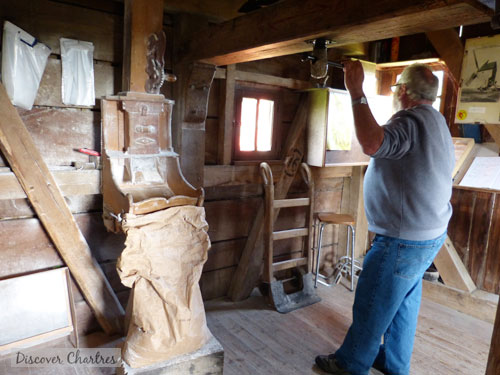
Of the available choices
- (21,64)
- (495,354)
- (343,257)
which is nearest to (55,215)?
(21,64)

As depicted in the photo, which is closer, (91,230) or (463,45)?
(91,230)

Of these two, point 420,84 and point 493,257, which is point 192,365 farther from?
point 493,257

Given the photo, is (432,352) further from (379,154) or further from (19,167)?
(19,167)

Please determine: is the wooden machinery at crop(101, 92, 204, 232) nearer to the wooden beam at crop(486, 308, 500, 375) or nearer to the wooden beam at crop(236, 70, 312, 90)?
the wooden beam at crop(236, 70, 312, 90)

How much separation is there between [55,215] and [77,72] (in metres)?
0.77

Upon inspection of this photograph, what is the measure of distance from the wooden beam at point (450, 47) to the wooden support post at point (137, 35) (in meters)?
1.93

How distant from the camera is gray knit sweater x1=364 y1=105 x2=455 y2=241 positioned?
1.68 meters

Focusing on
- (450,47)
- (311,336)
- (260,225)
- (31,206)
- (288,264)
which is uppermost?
(450,47)

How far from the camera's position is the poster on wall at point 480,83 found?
2518 mm

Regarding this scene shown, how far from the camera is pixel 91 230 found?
2.25 m

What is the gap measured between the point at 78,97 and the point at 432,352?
2570mm

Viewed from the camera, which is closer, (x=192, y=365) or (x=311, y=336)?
(x=192, y=365)

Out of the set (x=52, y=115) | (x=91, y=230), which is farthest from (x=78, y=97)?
(x=91, y=230)

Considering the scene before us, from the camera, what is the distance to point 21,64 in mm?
1864
